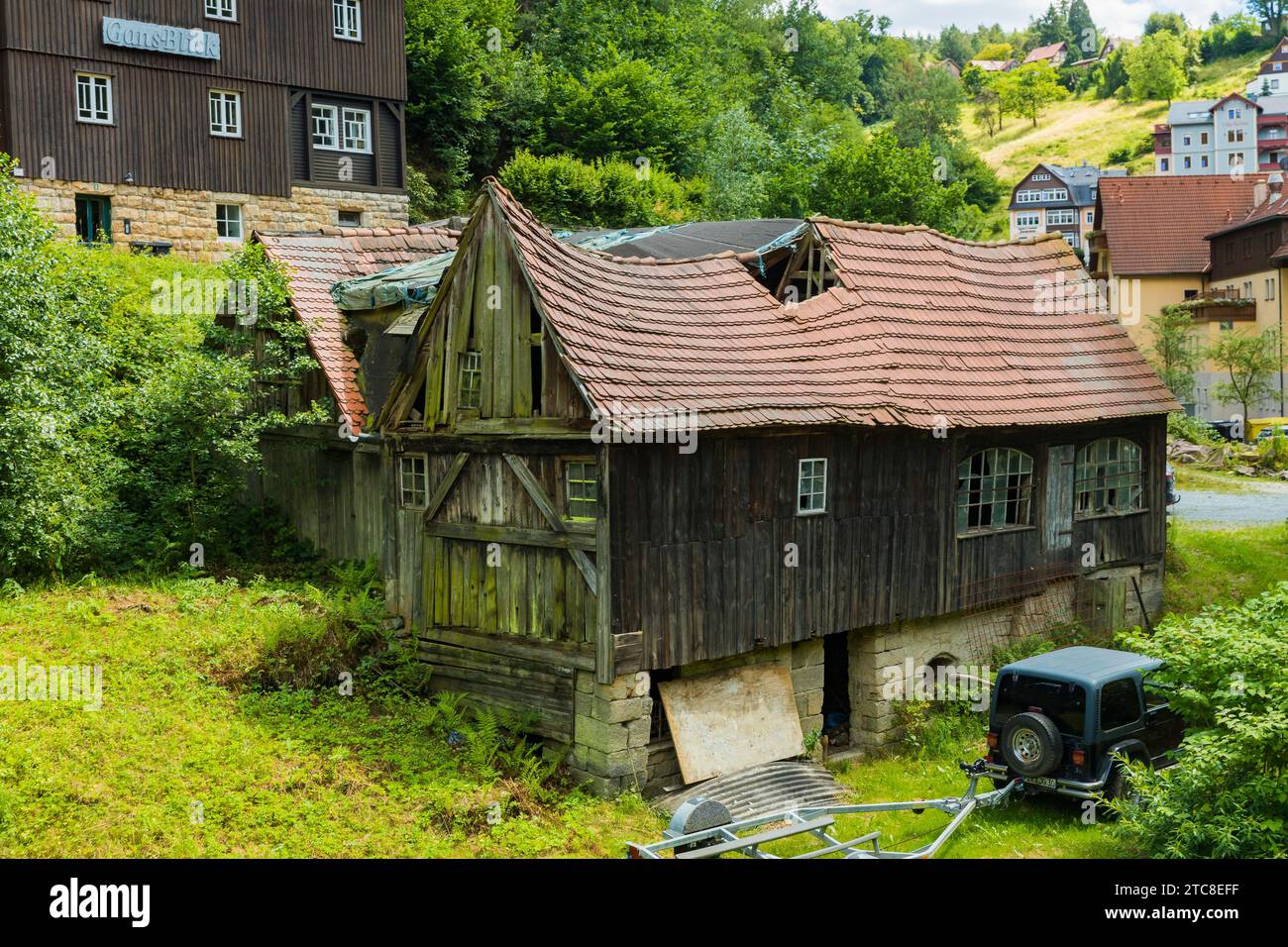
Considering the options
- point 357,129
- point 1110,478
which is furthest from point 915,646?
point 357,129

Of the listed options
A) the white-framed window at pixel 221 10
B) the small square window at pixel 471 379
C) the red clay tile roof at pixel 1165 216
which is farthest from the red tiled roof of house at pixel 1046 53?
the small square window at pixel 471 379

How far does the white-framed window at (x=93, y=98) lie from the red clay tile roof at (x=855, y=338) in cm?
1932

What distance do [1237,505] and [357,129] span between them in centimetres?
2615

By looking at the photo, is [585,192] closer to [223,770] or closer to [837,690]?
[837,690]

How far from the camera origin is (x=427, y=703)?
1597cm

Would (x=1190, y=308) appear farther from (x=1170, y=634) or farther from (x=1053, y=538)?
(x=1170, y=634)

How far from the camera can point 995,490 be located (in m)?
19.6

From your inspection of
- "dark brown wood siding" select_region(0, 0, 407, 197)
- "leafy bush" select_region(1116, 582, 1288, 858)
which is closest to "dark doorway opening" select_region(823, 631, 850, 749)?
"leafy bush" select_region(1116, 582, 1288, 858)

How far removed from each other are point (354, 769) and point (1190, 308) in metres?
47.7

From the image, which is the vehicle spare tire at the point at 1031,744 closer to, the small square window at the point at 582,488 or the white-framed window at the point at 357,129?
the small square window at the point at 582,488

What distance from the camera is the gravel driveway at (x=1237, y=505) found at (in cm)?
2897

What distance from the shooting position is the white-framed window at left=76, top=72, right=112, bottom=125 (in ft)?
99.0

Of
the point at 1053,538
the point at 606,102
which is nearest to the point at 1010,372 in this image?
the point at 1053,538

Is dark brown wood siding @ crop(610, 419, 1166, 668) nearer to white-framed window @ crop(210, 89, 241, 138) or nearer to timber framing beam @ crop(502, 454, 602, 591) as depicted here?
timber framing beam @ crop(502, 454, 602, 591)
